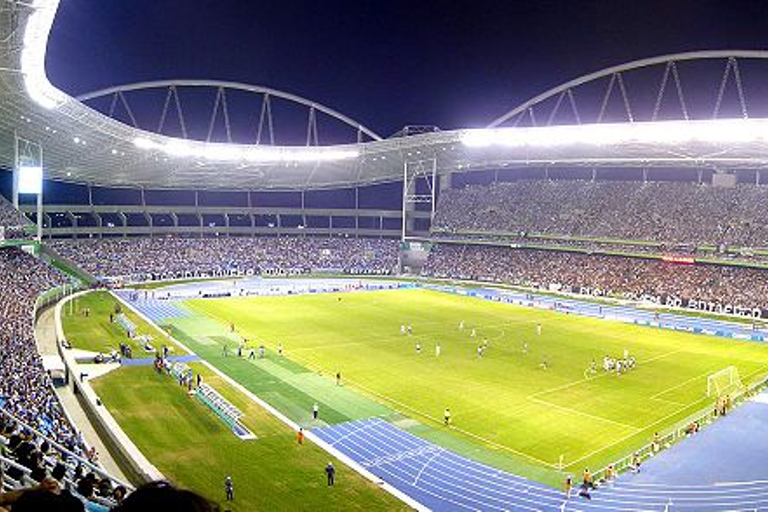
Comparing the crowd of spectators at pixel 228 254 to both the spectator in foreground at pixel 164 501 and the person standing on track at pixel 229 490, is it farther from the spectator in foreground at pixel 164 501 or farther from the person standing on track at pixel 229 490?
the spectator in foreground at pixel 164 501

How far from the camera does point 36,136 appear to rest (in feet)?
167

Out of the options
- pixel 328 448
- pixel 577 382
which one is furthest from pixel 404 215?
pixel 328 448

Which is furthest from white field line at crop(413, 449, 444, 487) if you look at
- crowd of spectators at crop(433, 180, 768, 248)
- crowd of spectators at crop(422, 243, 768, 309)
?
crowd of spectators at crop(433, 180, 768, 248)

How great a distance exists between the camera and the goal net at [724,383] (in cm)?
3412

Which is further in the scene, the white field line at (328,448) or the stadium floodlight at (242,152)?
the stadium floodlight at (242,152)

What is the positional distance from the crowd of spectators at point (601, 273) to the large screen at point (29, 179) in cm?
5170

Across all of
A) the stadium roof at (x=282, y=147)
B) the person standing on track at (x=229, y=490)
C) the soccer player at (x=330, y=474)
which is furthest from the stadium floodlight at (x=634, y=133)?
the person standing on track at (x=229, y=490)

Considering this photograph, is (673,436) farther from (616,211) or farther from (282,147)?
(616,211)

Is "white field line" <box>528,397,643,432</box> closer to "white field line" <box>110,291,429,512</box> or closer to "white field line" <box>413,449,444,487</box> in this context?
"white field line" <box>413,449,444,487</box>

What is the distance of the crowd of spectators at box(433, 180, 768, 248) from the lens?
70.9 metres

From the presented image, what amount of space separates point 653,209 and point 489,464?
62.4m

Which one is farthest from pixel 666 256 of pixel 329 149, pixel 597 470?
pixel 597 470

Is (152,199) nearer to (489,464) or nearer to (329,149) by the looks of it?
(329,149)

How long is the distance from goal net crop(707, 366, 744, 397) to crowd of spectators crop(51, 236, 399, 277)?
58157 millimetres
